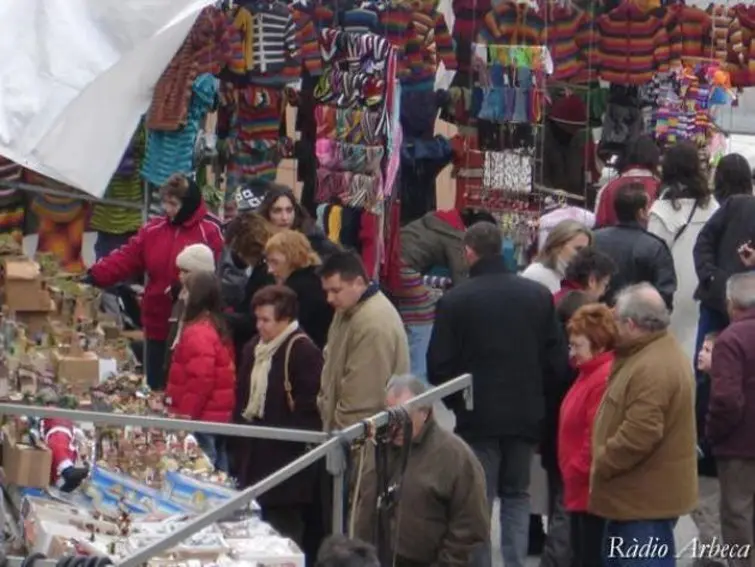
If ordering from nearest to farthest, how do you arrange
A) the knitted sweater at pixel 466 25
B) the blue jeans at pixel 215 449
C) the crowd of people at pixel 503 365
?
the crowd of people at pixel 503 365
the blue jeans at pixel 215 449
the knitted sweater at pixel 466 25

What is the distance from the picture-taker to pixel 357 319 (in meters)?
8.60

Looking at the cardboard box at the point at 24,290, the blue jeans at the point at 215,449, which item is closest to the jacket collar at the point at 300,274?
the blue jeans at the point at 215,449

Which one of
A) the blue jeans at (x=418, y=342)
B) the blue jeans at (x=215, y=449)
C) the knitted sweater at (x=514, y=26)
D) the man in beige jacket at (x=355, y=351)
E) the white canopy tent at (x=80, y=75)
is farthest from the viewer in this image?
the knitted sweater at (x=514, y=26)

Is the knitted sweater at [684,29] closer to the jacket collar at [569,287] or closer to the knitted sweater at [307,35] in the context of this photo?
the knitted sweater at [307,35]

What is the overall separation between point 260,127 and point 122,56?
6.72 feet

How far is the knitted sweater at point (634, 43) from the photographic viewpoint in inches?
488

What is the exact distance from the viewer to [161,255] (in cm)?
1080

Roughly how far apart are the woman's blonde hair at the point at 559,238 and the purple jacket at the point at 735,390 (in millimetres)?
1514

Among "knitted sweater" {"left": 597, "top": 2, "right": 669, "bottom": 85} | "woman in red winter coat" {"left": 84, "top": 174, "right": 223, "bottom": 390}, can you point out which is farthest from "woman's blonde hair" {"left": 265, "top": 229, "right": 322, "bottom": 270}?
"knitted sweater" {"left": 597, "top": 2, "right": 669, "bottom": 85}

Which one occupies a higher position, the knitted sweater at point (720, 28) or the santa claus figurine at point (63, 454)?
the knitted sweater at point (720, 28)

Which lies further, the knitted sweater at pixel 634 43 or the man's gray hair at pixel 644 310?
the knitted sweater at pixel 634 43

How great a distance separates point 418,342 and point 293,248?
2.63 m

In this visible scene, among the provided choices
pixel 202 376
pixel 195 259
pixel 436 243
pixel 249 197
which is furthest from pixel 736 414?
pixel 249 197

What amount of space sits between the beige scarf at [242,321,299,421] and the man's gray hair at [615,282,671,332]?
1625mm
